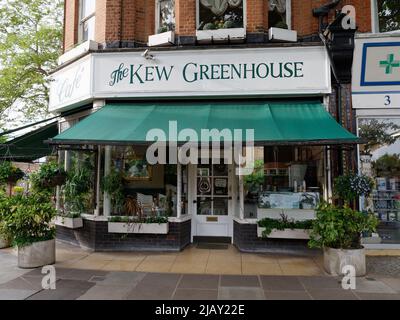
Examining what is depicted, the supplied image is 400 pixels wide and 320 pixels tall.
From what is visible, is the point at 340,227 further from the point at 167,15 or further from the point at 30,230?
the point at 167,15

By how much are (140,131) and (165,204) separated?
209 cm

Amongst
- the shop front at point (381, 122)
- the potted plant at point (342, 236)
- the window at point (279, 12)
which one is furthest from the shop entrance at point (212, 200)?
the window at point (279, 12)

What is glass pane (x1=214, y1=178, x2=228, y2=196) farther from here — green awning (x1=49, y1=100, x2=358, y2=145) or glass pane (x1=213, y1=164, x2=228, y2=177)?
green awning (x1=49, y1=100, x2=358, y2=145)

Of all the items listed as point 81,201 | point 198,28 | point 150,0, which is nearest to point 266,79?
point 198,28

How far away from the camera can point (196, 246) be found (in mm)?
7922

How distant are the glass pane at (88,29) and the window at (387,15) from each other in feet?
23.6

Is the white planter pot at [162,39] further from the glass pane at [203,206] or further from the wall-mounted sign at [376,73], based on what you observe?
the wall-mounted sign at [376,73]

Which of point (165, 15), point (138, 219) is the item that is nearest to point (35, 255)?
point (138, 219)

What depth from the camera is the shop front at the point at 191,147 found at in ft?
24.0

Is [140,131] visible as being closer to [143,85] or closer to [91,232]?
[143,85]

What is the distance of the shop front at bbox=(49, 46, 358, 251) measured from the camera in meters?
7.31

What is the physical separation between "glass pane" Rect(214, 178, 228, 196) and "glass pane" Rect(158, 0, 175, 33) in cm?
402

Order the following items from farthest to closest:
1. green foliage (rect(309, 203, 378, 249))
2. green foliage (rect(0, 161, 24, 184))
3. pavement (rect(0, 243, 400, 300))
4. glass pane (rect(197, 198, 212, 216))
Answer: glass pane (rect(197, 198, 212, 216))
green foliage (rect(0, 161, 24, 184))
green foliage (rect(309, 203, 378, 249))
pavement (rect(0, 243, 400, 300))

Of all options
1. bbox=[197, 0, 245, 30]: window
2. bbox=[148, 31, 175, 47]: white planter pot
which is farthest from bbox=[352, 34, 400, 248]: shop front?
bbox=[148, 31, 175, 47]: white planter pot
